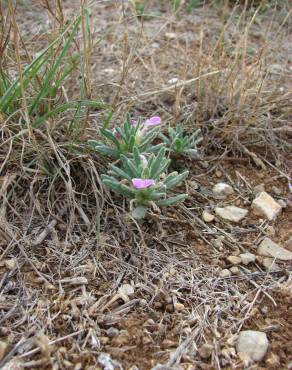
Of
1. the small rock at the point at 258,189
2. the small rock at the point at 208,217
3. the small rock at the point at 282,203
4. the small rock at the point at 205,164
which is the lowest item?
the small rock at the point at 282,203

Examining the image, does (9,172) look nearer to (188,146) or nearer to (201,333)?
(188,146)

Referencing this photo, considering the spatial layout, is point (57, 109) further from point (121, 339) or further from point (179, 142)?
point (121, 339)

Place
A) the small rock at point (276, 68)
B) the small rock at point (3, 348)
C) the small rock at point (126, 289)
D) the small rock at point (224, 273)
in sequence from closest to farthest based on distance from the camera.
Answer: the small rock at point (3, 348) < the small rock at point (126, 289) < the small rock at point (224, 273) < the small rock at point (276, 68)

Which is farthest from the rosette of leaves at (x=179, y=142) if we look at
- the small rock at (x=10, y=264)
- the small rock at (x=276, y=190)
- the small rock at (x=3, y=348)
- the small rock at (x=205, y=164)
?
the small rock at (x=3, y=348)

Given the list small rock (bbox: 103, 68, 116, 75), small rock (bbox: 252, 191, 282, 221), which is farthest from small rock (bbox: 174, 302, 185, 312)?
small rock (bbox: 103, 68, 116, 75)

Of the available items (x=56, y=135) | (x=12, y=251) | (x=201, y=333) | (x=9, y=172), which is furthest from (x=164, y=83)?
(x=201, y=333)

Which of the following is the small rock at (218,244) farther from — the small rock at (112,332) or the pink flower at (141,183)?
the small rock at (112,332)

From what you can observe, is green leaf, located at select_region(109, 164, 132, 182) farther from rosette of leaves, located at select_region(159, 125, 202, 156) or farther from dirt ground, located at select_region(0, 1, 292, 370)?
rosette of leaves, located at select_region(159, 125, 202, 156)
